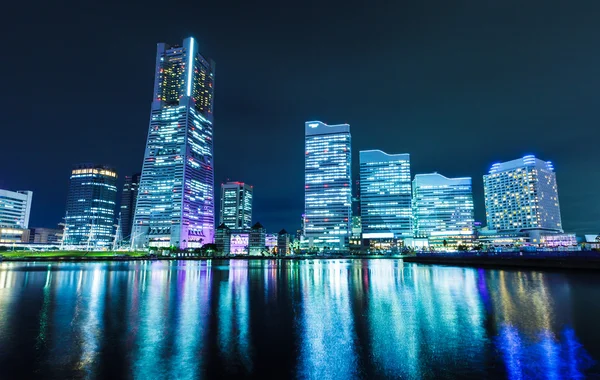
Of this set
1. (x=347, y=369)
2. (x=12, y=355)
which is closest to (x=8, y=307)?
(x=12, y=355)

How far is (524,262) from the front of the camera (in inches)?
2766

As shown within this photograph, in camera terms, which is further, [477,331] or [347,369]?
[477,331]

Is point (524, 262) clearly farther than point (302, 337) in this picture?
Yes

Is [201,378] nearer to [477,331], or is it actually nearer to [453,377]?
[453,377]

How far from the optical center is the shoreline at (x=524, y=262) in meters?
56.9

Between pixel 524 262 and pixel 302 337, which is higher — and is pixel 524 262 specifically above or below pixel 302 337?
above

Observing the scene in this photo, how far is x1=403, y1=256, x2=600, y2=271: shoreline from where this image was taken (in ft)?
187

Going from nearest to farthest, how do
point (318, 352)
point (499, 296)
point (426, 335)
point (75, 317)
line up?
point (318, 352) < point (426, 335) < point (75, 317) < point (499, 296)

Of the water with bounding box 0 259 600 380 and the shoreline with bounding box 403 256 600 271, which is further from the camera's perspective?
the shoreline with bounding box 403 256 600 271

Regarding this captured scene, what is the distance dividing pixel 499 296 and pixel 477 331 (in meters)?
14.9

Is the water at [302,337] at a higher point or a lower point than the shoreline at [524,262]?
lower

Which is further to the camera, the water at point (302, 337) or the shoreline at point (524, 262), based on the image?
the shoreline at point (524, 262)

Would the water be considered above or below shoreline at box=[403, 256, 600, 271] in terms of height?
below

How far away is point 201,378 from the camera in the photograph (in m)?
Answer: 11.1
